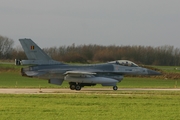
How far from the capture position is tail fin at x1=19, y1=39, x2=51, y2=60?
30766 mm

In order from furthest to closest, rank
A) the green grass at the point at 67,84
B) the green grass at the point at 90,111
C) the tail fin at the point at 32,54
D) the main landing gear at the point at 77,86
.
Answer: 1. the green grass at the point at 67,84
2. the main landing gear at the point at 77,86
3. the tail fin at the point at 32,54
4. the green grass at the point at 90,111

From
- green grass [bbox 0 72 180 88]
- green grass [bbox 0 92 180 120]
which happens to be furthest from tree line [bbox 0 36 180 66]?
green grass [bbox 0 92 180 120]

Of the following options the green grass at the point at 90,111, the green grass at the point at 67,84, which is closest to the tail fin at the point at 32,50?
the green grass at the point at 67,84

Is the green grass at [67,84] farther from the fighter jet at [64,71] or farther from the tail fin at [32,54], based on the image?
the tail fin at [32,54]

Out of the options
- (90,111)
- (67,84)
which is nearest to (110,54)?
(67,84)

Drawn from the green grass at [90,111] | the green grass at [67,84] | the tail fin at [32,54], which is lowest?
the green grass at [90,111]

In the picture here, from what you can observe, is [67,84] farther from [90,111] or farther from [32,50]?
[90,111]

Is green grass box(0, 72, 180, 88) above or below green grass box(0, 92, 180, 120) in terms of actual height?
above

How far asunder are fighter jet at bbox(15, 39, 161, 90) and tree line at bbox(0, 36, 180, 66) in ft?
49.6

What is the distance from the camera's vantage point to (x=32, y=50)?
1213 inches

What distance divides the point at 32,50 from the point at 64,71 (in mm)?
2777

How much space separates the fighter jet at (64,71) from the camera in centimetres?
3080

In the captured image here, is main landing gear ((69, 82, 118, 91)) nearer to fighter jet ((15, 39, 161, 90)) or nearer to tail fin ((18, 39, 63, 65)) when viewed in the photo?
fighter jet ((15, 39, 161, 90))

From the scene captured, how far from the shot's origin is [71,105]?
1933 cm
